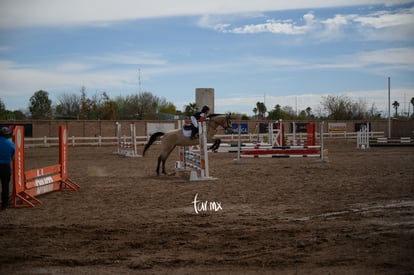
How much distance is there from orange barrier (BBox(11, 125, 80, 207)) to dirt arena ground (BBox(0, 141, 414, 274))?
0.31m

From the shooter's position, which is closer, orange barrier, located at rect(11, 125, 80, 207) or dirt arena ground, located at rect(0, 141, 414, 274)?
dirt arena ground, located at rect(0, 141, 414, 274)

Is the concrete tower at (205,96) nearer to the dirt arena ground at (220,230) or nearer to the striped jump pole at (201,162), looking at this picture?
the striped jump pole at (201,162)

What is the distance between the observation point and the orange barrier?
9836 millimetres

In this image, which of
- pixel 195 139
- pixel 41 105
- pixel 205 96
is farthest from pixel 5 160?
pixel 41 105

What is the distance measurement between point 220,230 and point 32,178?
17.6 feet

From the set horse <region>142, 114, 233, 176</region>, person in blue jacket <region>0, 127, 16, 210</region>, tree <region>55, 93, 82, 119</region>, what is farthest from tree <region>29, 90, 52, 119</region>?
person in blue jacket <region>0, 127, 16, 210</region>

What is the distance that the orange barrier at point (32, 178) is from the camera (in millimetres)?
9836

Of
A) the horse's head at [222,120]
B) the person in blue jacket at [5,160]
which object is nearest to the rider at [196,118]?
the horse's head at [222,120]

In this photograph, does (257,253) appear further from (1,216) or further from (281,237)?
(1,216)

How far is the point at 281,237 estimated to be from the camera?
6.46 meters

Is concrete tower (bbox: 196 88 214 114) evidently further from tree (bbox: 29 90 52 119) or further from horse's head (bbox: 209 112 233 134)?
tree (bbox: 29 90 52 119)

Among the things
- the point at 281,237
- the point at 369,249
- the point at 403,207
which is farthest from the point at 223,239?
the point at 403,207

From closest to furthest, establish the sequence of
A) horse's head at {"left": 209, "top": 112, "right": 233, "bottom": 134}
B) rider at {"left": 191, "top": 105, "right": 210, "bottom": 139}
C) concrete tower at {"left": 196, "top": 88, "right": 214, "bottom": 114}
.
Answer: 1. rider at {"left": 191, "top": 105, "right": 210, "bottom": 139}
2. horse's head at {"left": 209, "top": 112, "right": 233, "bottom": 134}
3. concrete tower at {"left": 196, "top": 88, "right": 214, "bottom": 114}

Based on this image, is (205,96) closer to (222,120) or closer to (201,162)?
(222,120)
